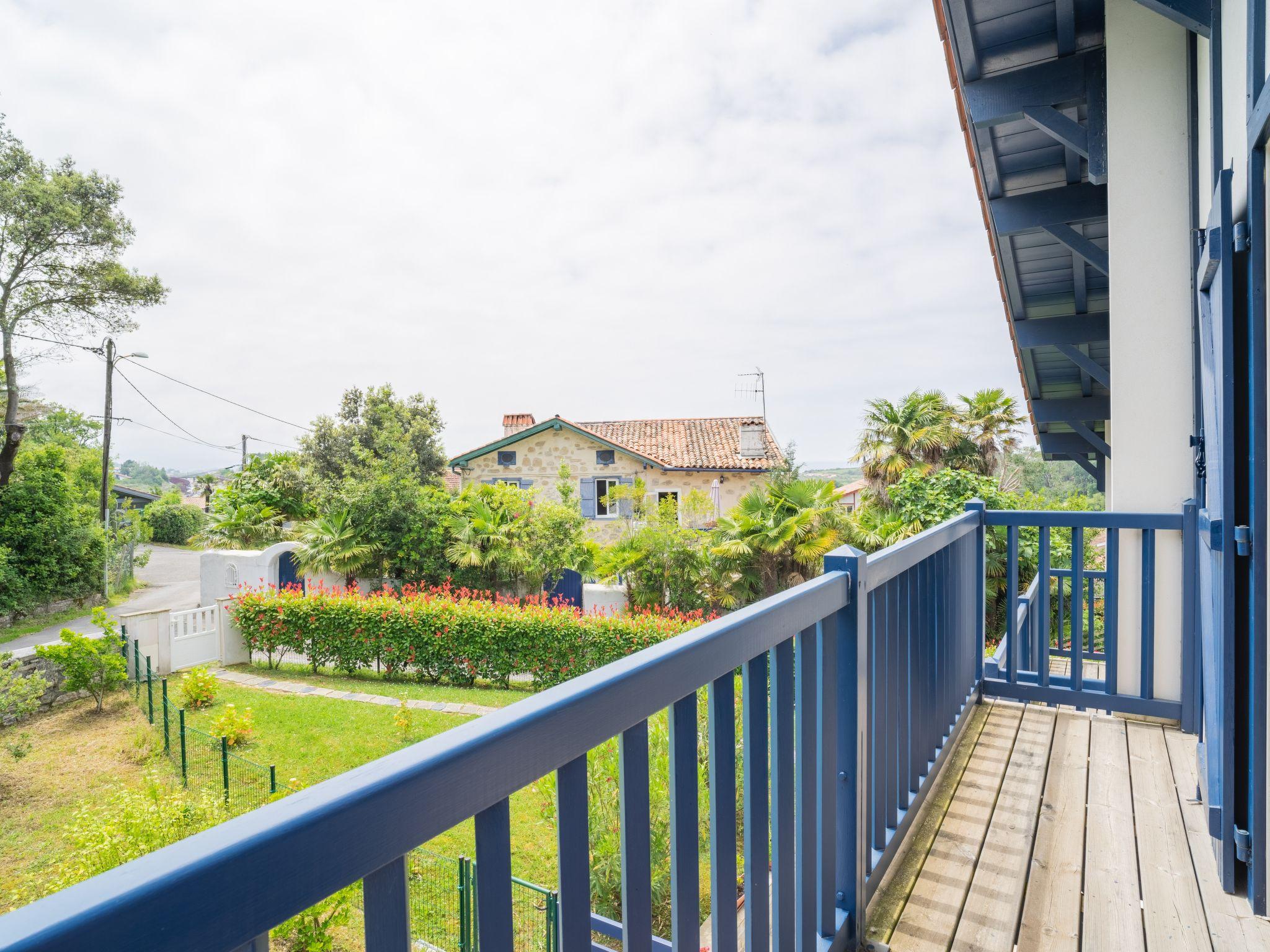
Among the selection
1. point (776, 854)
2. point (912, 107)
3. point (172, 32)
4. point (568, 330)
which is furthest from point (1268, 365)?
point (568, 330)

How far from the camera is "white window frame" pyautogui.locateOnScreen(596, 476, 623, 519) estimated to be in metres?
18.8

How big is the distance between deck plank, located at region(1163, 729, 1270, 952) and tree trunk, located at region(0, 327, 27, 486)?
19308mm

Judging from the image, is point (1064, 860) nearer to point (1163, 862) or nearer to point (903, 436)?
point (1163, 862)

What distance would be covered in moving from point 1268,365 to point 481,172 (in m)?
39.5

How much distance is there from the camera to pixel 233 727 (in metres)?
6.65

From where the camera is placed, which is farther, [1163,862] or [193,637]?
[193,637]

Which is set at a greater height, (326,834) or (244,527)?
(326,834)

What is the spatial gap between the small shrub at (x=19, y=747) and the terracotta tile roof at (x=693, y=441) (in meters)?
13.3

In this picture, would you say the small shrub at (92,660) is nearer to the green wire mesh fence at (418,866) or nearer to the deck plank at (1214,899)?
the green wire mesh fence at (418,866)

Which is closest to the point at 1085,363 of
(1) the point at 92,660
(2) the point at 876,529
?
(2) the point at 876,529

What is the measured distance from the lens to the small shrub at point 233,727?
21.6 ft

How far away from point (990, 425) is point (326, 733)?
39.9ft

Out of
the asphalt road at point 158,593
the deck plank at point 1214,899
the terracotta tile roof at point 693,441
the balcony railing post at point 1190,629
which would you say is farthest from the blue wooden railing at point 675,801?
the terracotta tile roof at point 693,441

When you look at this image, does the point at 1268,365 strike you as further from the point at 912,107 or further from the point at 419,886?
the point at 912,107
